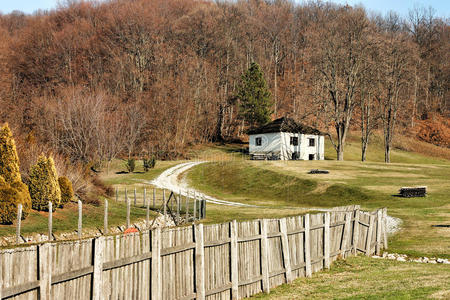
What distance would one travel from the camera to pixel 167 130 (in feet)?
274

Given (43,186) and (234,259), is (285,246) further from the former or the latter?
(43,186)

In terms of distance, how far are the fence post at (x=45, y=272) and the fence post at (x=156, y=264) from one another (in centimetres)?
248

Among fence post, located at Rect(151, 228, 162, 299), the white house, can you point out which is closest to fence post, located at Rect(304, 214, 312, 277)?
fence post, located at Rect(151, 228, 162, 299)

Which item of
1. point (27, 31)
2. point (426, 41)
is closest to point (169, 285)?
point (27, 31)

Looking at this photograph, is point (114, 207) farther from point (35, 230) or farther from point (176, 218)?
point (35, 230)

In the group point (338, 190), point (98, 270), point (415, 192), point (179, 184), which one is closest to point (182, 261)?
point (98, 270)

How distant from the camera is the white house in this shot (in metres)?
71.2

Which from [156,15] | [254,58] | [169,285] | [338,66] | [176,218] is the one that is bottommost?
[176,218]

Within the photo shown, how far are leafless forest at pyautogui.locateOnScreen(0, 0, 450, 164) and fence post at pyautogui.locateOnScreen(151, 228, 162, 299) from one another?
173 ft

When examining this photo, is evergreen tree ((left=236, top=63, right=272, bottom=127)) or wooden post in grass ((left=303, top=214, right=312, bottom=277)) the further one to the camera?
evergreen tree ((left=236, top=63, right=272, bottom=127))

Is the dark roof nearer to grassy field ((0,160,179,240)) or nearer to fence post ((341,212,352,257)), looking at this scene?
grassy field ((0,160,179,240))

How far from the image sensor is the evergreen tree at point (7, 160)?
2312cm

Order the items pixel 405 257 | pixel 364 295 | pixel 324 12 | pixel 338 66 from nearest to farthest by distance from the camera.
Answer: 1. pixel 364 295
2. pixel 405 257
3. pixel 338 66
4. pixel 324 12

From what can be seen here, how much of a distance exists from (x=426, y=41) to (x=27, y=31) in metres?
102
